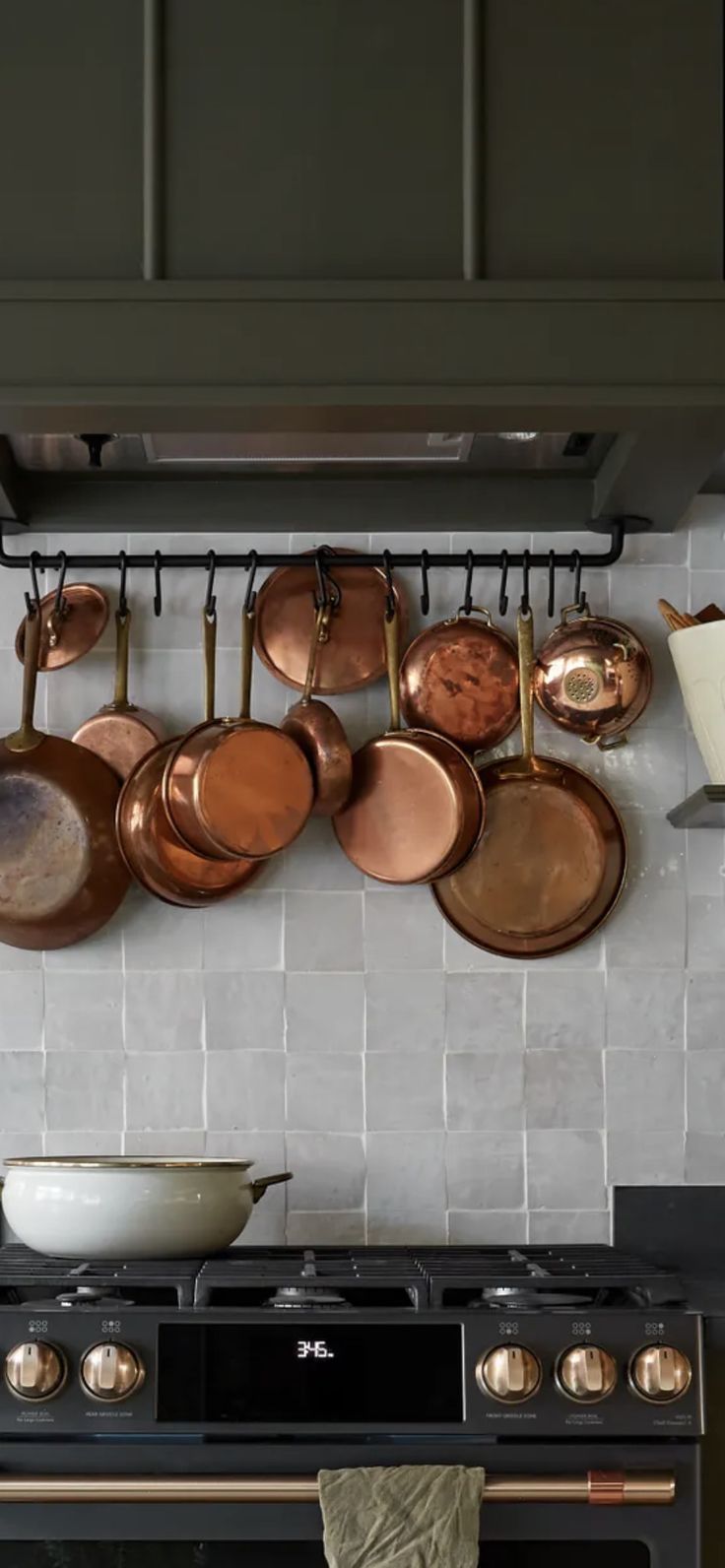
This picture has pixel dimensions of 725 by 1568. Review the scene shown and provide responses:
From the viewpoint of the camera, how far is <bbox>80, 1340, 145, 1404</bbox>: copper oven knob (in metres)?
1.73

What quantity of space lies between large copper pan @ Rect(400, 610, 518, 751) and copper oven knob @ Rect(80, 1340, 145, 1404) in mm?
922

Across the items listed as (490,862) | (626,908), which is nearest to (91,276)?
(490,862)

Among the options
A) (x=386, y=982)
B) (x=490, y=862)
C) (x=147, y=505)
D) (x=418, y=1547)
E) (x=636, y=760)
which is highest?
(x=147, y=505)

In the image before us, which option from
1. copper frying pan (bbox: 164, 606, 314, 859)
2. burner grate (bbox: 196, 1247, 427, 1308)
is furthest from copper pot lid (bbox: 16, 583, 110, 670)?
burner grate (bbox: 196, 1247, 427, 1308)

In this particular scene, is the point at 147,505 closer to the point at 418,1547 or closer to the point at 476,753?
the point at 476,753

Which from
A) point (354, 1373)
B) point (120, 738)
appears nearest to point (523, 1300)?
point (354, 1373)

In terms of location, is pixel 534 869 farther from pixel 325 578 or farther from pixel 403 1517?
pixel 403 1517

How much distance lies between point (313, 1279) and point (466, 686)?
0.82m

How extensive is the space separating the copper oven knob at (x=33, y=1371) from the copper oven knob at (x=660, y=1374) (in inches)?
22.6

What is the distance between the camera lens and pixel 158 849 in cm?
222

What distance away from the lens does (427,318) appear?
182 centimetres

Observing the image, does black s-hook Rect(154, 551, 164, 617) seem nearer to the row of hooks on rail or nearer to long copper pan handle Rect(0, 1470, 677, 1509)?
the row of hooks on rail

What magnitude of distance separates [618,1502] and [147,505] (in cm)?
135

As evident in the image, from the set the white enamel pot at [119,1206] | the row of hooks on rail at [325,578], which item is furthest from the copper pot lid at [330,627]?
the white enamel pot at [119,1206]
